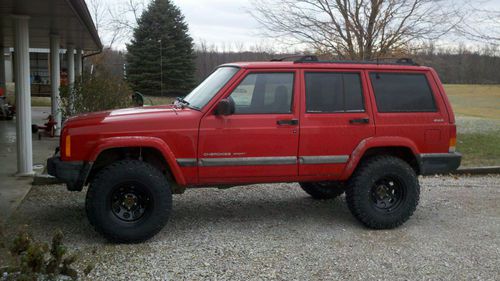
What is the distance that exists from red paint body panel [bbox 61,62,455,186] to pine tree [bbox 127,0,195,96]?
2879 centimetres

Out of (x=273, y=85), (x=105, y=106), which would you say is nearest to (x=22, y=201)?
(x=273, y=85)

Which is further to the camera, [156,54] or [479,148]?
[156,54]

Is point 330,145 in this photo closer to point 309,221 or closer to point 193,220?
point 309,221

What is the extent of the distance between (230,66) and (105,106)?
6.63 m

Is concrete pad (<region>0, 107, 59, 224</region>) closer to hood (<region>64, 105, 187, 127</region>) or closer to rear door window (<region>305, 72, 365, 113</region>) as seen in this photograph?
hood (<region>64, 105, 187, 127</region>)

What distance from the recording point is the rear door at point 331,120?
5902mm

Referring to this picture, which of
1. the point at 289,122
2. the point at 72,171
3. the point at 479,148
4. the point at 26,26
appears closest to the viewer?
the point at 72,171

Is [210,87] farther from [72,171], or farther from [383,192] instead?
[383,192]

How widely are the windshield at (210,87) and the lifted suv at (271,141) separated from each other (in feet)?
0.06

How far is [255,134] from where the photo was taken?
5.70m

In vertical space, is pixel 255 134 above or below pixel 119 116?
below

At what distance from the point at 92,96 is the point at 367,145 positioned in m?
7.95

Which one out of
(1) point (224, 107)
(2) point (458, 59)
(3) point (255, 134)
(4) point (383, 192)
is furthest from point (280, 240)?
(2) point (458, 59)

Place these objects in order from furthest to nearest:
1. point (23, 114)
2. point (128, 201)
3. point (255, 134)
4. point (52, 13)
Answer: point (23, 114), point (52, 13), point (255, 134), point (128, 201)
